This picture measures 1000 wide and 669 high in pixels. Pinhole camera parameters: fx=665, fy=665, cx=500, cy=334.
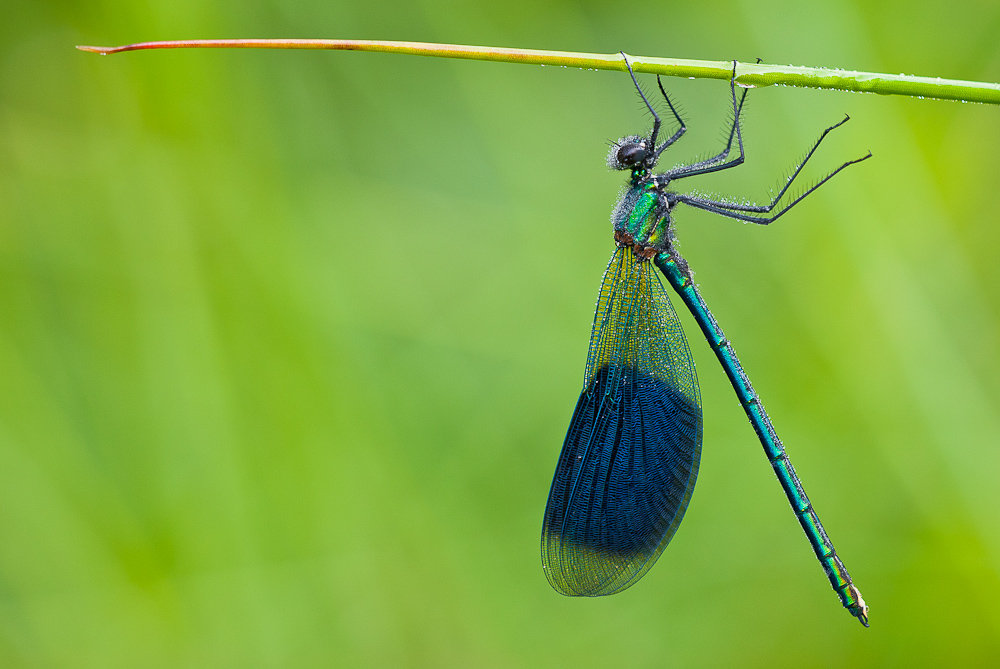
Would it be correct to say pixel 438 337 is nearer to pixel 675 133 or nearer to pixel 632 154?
pixel 632 154

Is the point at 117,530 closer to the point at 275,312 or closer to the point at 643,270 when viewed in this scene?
the point at 275,312

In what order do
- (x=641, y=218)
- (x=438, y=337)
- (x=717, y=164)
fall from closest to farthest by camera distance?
(x=717, y=164), (x=641, y=218), (x=438, y=337)

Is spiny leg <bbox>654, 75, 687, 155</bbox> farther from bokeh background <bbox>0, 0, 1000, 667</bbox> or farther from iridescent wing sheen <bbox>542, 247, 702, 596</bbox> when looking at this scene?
Answer: bokeh background <bbox>0, 0, 1000, 667</bbox>

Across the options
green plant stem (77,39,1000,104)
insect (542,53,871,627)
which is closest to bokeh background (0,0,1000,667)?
insect (542,53,871,627)

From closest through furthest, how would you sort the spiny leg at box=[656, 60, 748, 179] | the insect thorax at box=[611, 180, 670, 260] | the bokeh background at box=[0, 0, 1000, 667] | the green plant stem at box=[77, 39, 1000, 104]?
1. the green plant stem at box=[77, 39, 1000, 104]
2. the spiny leg at box=[656, 60, 748, 179]
3. the insect thorax at box=[611, 180, 670, 260]
4. the bokeh background at box=[0, 0, 1000, 667]

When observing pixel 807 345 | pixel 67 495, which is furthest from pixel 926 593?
pixel 67 495

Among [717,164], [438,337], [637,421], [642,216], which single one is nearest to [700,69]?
[717,164]

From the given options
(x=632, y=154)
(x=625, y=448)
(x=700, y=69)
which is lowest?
(x=625, y=448)
